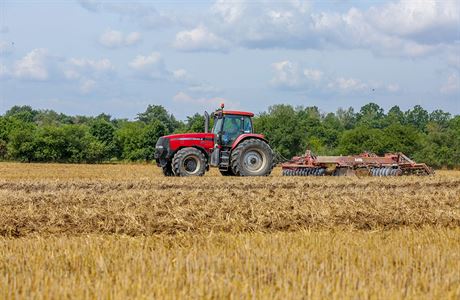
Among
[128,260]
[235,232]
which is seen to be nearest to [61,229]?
[235,232]

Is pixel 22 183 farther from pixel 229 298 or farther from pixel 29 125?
pixel 29 125

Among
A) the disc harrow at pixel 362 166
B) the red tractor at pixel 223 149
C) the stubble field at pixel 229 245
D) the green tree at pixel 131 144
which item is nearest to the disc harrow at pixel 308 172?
the disc harrow at pixel 362 166

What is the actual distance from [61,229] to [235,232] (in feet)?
8.21

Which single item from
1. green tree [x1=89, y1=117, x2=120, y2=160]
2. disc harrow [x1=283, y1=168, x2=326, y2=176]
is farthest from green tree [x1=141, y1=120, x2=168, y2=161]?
disc harrow [x1=283, y1=168, x2=326, y2=176]

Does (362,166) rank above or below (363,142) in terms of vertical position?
below

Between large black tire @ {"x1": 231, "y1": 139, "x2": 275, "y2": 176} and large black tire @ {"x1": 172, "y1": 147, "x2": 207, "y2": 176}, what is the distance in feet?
3.03

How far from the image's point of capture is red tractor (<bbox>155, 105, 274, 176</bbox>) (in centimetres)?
1850

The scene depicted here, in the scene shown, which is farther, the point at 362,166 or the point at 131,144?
the point at 131,144

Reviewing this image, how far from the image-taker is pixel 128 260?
6.31m

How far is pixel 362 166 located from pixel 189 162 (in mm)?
6230

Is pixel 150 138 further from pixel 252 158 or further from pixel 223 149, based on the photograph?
pixel 252 158

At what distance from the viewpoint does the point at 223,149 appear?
18859mm

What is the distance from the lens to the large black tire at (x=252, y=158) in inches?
729

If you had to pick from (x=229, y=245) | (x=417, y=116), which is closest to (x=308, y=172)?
(x=229, y=245)
